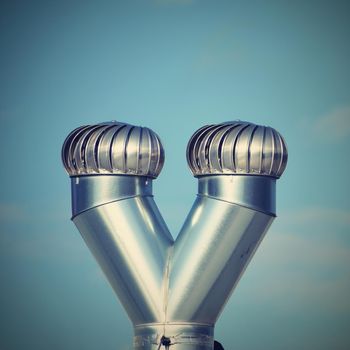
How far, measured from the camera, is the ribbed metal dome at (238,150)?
40438mm

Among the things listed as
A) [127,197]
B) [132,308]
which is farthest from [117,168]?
[132,308]

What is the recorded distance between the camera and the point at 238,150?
40375mm

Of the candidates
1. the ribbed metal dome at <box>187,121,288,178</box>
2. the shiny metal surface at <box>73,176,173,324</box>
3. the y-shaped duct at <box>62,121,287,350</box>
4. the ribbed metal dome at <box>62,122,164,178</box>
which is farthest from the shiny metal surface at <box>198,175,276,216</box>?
the shiny metal surface at <box>73,176,173,324</box>

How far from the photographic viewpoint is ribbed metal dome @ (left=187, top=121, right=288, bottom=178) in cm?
4044

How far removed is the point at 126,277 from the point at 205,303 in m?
1.93

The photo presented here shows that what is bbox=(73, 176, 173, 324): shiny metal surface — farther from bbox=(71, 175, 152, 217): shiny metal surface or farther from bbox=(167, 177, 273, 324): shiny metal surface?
bbox=(167, 177, 273, 324): shiny metal surface

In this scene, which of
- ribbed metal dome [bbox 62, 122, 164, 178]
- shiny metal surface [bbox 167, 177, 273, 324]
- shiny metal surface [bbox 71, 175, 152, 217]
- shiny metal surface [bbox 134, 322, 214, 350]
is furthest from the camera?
shiny metal surface [bbox 71, 175, 152, 217]

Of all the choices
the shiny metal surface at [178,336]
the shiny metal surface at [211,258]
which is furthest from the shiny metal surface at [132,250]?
the shiny metal surface at [211,258]

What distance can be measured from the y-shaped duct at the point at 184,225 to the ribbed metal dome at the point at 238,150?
2 centimetres

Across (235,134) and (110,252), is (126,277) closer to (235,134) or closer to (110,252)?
(110,252)

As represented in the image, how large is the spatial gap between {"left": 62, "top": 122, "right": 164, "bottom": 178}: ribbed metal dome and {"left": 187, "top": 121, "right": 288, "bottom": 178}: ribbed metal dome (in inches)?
38.0

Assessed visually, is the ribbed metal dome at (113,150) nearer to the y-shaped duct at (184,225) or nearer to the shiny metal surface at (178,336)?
the y-shaped duct at (184,225)

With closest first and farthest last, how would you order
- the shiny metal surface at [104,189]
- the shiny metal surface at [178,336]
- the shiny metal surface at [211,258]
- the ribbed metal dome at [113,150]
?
the shiny metal surface at [178,336] < the shiny metal surface at [211,258] < the ribbed metal dome at [113,150] < the shiny metal surface at [104,189]

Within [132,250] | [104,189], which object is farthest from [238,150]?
[132,250]
